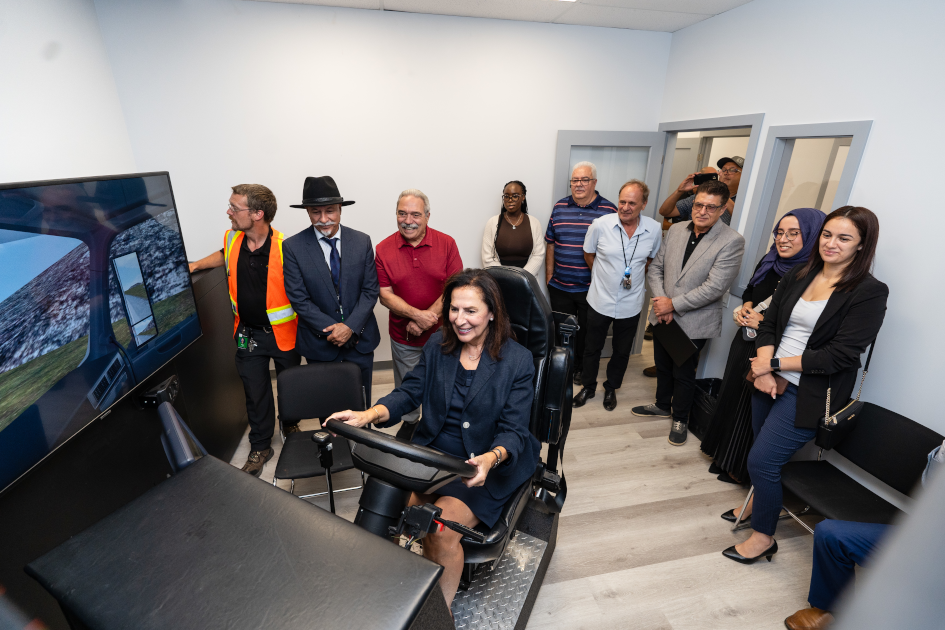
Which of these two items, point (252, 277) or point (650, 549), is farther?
point (252, 277)

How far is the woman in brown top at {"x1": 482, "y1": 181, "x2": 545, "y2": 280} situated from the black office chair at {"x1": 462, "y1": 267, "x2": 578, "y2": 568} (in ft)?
5.98

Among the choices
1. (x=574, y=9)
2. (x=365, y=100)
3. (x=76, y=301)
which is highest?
(x=574, y=9)

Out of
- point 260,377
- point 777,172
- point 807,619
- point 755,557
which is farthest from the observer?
point 777,172

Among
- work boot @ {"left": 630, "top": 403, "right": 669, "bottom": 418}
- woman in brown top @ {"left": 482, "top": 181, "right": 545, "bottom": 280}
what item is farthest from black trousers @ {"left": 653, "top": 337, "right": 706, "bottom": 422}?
woman in brown top @ {"left": 482, "top": 181, "right": 545, "bottom": 280}

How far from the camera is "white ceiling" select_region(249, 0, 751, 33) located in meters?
3.45

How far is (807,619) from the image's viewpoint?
205 centimetres

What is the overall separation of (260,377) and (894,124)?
3969 mm

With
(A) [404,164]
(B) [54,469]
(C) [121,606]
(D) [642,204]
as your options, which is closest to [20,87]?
(B) [54,469]

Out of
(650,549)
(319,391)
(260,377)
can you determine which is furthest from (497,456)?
(260,377)

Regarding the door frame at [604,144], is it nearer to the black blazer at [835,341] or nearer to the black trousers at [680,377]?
the black trousers at [680,377]

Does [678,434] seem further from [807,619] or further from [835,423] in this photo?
[807,619]

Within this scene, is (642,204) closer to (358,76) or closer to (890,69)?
(890,69)

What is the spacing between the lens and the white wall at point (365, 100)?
3.49 meters

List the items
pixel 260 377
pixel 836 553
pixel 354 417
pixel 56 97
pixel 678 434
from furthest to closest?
pixel 678 434 → pixel 260 377 → pixel 56 97 → pixel 836 553 → pixel 354 417
